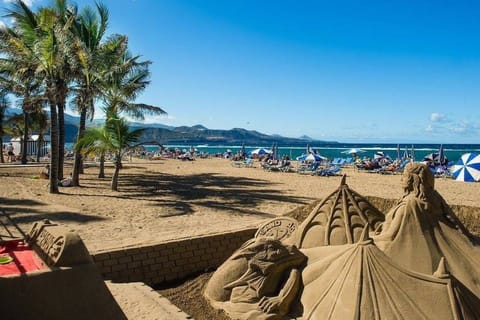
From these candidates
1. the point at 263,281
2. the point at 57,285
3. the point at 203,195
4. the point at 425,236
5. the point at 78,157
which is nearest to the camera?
the point at 57,285


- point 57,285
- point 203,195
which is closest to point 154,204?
point 203,195

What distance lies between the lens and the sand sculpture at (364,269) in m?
3.38

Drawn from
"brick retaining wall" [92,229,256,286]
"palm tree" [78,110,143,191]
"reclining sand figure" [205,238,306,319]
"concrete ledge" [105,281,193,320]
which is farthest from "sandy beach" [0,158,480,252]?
"reclining sand figure" [205,238,306,319]

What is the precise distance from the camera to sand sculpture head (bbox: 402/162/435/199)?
14.2 ft

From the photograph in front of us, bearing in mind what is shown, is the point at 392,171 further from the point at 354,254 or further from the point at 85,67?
the point at 354,254

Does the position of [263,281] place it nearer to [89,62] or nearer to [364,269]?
[364,269]

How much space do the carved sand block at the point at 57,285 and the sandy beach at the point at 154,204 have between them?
2937mm

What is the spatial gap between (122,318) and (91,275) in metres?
0.55

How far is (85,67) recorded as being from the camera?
586 inches

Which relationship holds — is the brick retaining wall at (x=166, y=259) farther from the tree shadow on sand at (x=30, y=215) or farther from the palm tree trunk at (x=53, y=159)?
the palm tree trunk at (x=53, y=159)

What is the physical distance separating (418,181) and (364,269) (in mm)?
1425

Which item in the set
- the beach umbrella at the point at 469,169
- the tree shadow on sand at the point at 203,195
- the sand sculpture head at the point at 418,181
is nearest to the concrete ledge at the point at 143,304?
the sand sculpture head at the point at 418,181

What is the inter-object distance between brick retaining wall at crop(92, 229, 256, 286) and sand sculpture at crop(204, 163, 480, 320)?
4.22 ft

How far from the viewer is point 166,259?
20.5 ft
